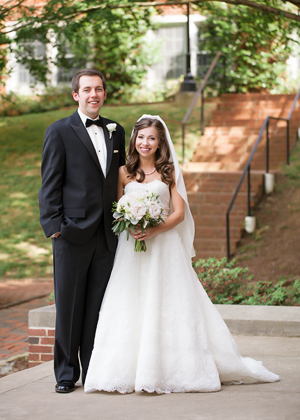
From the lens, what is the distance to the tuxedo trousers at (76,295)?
344cm

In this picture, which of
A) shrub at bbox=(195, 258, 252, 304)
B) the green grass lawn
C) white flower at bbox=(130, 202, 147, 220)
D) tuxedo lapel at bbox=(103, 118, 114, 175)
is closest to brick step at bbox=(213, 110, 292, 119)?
the green grass lawn

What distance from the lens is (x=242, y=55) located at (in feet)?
50.1

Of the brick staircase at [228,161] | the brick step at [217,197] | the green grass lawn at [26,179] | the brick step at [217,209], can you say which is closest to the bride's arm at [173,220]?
the brick staircase at [228,161]

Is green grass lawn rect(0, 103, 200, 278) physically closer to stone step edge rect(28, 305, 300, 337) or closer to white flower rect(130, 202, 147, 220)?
stone step edge rect(28, 305, 300, 337)

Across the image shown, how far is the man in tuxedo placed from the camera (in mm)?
3420

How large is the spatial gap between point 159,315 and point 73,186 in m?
1.06

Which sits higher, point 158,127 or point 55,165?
point 158,127

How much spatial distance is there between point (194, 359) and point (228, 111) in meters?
11.0

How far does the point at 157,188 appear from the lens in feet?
12.0

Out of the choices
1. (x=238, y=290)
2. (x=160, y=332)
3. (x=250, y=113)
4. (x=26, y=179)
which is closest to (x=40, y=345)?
(x=160, y=332)

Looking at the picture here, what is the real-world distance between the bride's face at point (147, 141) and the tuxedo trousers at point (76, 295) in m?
0.63

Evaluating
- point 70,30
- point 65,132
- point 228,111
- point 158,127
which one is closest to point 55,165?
point 65,132

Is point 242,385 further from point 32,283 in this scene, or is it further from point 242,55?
point 242,55

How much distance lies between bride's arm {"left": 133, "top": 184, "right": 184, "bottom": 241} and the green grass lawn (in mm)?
6484
